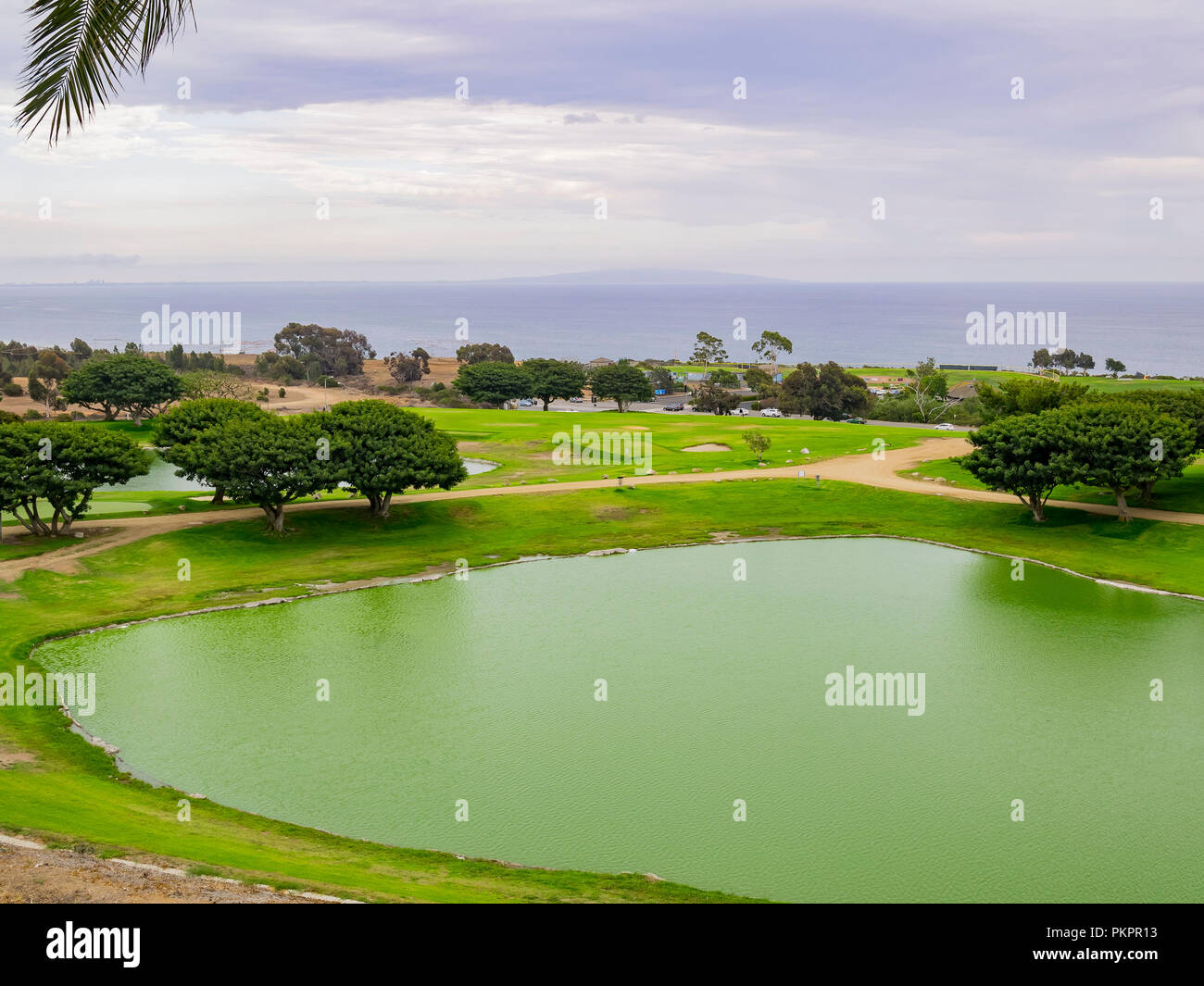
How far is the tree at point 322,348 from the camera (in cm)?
17575

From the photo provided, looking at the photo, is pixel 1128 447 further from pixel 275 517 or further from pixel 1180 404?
pixel 275 517

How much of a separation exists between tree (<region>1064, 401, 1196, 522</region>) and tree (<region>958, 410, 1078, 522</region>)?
71 cm

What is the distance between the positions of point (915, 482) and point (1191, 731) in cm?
3176

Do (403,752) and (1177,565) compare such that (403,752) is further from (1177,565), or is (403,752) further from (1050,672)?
(1177,565)

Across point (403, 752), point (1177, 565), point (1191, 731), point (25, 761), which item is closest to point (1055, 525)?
point (1177, 565)

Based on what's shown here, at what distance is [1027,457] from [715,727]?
1108 inches

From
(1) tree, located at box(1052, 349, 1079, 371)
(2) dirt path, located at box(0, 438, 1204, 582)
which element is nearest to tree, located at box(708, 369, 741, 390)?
(2) dirt path, located at box(0, 438, 1204, 582)

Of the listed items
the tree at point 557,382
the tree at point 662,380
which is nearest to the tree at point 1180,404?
the tree at point 557,382

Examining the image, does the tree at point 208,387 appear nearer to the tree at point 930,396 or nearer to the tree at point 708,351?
the tree at point 930,396

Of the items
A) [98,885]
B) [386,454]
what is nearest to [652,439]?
[386,454]

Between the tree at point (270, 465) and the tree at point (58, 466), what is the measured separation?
3668 mm

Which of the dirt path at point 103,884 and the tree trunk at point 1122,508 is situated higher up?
the tree trunk at point 1122,508

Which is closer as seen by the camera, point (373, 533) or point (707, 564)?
point (707, 564)

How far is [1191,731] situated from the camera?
1073 inches
